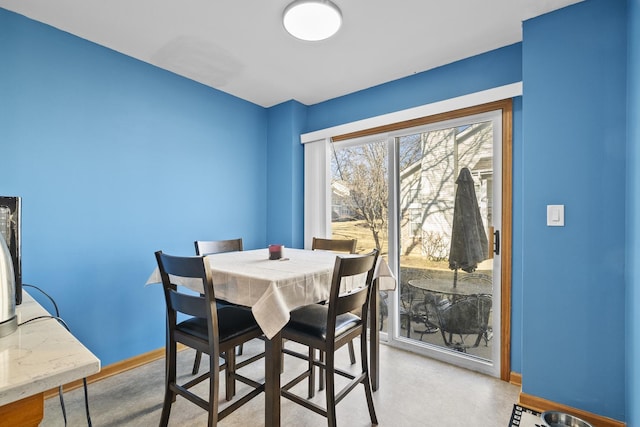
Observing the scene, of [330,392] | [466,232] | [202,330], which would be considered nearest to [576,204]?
[466,232]

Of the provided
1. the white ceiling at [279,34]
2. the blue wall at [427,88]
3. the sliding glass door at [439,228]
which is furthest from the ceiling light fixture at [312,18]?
the sliding glass door at [439,228]

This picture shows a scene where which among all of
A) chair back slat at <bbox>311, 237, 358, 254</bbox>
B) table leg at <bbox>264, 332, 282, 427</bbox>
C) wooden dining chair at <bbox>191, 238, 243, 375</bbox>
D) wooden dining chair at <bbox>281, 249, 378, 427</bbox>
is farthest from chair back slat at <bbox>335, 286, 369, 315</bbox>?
wooden dining chair at <bbox>191, 238, 243, 375</bbox>

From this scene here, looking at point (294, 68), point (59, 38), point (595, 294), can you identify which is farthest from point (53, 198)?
point (595, 294)

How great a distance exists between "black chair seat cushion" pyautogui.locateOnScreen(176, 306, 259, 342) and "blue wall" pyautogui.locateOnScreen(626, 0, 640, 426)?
1.89 meters

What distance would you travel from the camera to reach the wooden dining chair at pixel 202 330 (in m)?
1.49

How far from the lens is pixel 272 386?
150 centimetres

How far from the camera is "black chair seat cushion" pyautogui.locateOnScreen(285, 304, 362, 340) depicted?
164cm

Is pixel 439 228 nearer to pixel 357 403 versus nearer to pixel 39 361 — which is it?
pixel 357 403

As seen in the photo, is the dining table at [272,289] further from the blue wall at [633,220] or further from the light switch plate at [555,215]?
the blue wall at [633,220]

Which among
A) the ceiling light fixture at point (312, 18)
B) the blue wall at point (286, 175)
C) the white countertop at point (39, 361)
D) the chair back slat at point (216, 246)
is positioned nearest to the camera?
the white countertop at point (39, 361)

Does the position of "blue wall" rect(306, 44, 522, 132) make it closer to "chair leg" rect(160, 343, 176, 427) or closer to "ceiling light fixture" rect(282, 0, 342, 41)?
"ceiling light fixture" rect(282, 0, 342, 41)

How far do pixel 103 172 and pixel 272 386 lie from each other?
196 cm

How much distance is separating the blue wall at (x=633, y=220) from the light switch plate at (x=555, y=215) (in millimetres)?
281

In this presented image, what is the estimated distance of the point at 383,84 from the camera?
2932mm
